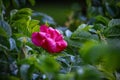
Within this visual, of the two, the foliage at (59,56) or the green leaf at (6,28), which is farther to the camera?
the green leaf at (6,28)

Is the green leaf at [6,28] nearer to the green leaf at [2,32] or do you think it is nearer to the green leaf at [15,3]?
the green leaf at [2,32]

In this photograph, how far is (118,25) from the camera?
0.97m

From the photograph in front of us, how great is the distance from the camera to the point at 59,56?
2.91 ft

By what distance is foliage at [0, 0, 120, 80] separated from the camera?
21.7 inches

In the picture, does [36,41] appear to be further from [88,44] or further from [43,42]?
[88,44]

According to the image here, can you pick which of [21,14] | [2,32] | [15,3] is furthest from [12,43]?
[15,3]

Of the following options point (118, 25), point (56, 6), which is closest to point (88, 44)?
point (118, 25)

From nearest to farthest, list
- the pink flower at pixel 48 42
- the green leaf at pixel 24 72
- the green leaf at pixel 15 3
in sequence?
the green leaf at pixel 24 72 < the pink flower at pixel 48 42 < the green leaf at pixel 15 3

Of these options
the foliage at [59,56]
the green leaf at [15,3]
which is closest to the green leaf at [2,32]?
the foliage at [59,56]

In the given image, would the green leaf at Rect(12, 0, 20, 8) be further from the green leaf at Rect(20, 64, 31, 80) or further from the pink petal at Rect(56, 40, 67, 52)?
the green leaf at Rect(20, 64, 31, 80)

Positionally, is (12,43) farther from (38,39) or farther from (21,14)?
(21,14)

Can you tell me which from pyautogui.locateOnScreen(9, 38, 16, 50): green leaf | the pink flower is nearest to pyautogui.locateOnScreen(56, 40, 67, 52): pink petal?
the pink flower

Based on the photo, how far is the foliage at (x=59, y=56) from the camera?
551 mm

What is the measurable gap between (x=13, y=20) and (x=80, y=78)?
1.71ft
